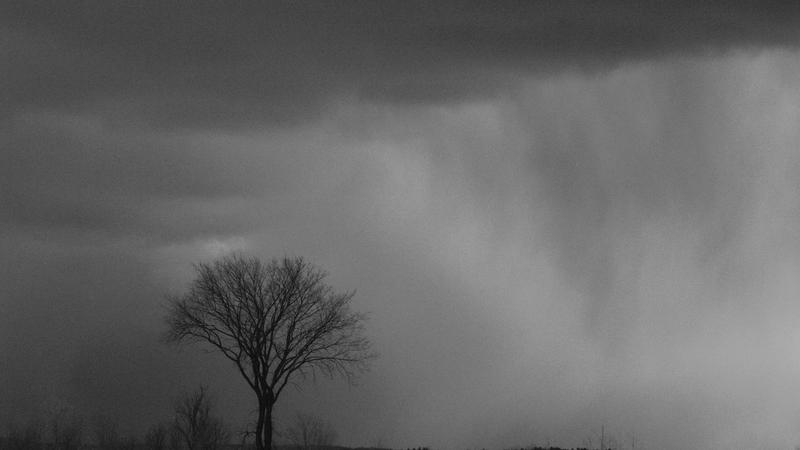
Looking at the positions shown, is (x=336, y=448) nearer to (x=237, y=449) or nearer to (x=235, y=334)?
(x=237, y=449)

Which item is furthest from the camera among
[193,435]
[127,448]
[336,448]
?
[336,448]

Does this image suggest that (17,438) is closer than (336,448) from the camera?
Yes

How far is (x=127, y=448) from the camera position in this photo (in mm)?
76812

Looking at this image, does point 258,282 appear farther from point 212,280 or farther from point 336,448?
point 336,448

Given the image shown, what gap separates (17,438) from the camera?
250 ft

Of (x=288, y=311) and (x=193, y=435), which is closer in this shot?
(x=193, y=435)

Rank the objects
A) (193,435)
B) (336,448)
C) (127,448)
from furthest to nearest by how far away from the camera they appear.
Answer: (336,448)
(127,448)
(193,435)

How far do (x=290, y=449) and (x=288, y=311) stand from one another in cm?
954

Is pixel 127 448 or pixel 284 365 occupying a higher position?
pixel 284 365

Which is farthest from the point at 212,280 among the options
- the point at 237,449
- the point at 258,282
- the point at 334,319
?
the point at 237,449

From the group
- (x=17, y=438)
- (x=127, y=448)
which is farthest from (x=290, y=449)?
(x=17, y=438)

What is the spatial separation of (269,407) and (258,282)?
→ 8.19 meters

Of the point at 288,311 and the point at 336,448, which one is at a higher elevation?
the point at 288,311

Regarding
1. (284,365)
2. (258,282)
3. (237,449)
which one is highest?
(258,282)
